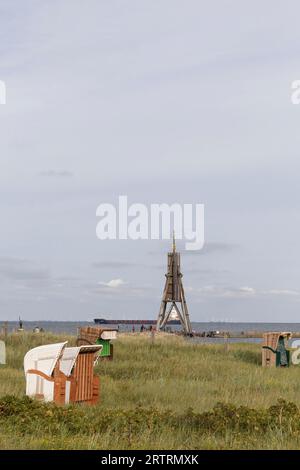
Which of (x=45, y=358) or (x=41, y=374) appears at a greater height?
(x=45, y=358)

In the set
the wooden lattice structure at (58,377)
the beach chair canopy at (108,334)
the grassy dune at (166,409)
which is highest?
the beach chair canopy at (108,334)

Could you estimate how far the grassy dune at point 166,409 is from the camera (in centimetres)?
1067

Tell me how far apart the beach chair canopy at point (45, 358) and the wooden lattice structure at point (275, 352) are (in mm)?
13470

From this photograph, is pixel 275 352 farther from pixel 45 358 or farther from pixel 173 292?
pixel 173 292

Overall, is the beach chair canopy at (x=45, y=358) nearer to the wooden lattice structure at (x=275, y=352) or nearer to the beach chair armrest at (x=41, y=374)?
the beach chair armrest at (x=41, y=374)

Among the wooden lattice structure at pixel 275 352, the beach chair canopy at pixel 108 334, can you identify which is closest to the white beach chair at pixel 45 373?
the beach chair canopy at pixel 108 334

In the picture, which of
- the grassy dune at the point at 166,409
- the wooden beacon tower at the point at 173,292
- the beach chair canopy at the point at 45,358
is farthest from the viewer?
the wooden beacon tower at the point at 173,292

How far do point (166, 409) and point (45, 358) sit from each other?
2857 millimetres

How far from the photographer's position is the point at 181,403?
53.4ft

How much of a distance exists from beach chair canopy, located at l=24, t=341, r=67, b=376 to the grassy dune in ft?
2.68

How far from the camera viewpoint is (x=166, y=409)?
14836 mm

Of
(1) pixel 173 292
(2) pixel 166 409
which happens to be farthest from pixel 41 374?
(1) pixel 173 292
